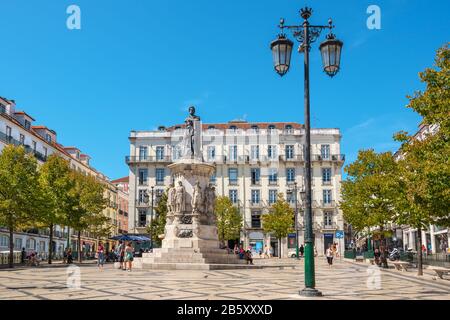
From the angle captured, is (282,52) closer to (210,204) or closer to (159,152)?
(210,204)

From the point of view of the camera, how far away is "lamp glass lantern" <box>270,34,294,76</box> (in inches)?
475

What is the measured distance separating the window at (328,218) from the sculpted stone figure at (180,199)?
1845 inches

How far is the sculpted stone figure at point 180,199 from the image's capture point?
2469 centimetres

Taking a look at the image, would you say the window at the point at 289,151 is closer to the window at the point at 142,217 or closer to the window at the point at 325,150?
the window at the point at 325,150

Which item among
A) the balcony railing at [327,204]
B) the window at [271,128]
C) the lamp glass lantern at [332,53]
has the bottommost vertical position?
the balcony railing at [327,204]

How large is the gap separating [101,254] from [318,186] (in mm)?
45566

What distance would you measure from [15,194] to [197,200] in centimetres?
1318

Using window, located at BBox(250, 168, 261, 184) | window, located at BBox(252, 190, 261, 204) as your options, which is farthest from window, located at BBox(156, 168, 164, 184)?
window, located at BBox(252, 190, 261, 204)

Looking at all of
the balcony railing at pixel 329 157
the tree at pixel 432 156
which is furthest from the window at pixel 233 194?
the tree at pixel 432 156

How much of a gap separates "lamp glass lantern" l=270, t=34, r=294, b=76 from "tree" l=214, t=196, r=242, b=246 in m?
50.2

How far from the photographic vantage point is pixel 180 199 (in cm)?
2470

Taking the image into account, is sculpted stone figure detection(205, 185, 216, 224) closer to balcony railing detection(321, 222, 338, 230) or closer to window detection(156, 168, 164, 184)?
balcony railing detection(321, 222, 338, 230)
